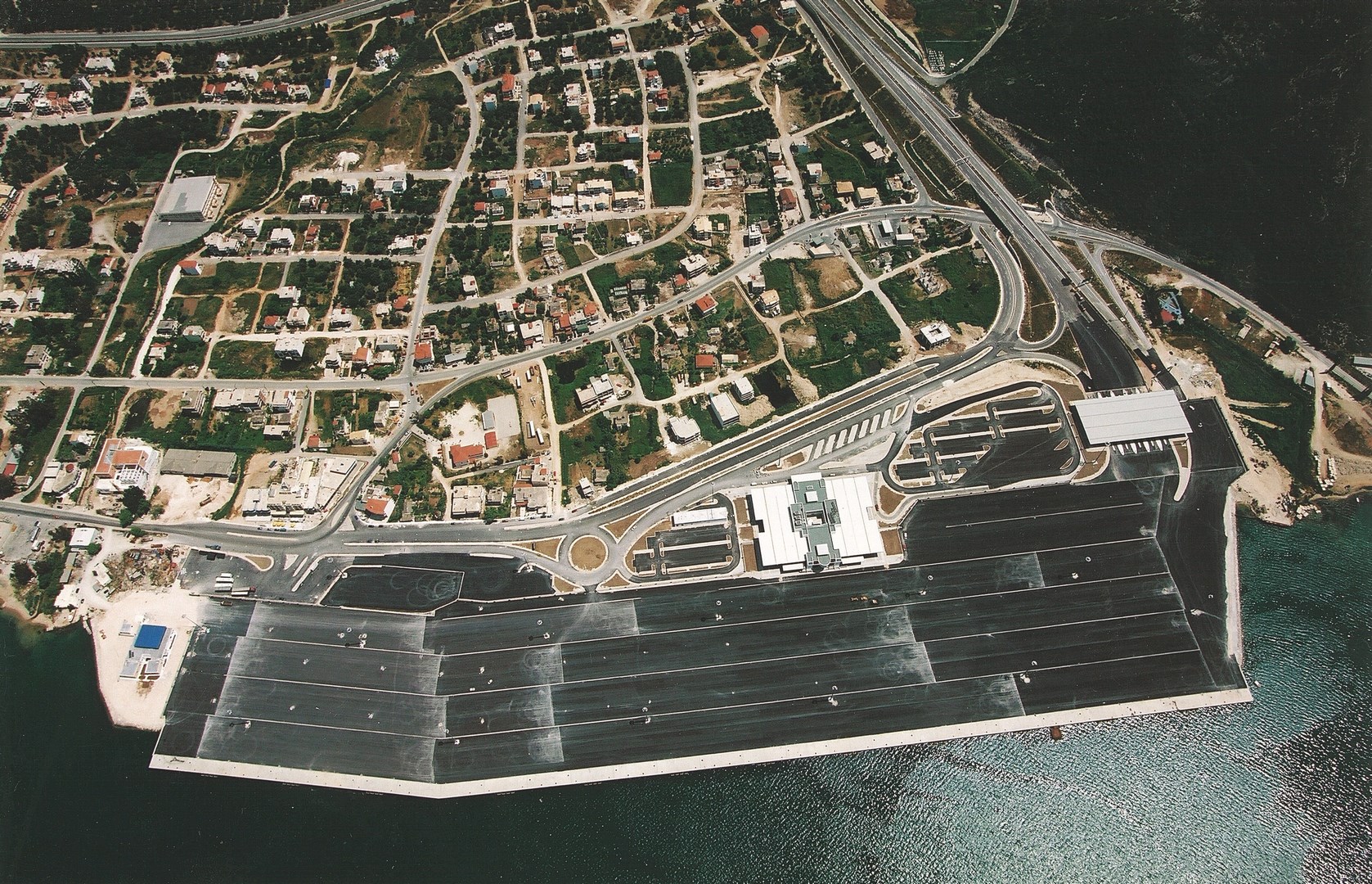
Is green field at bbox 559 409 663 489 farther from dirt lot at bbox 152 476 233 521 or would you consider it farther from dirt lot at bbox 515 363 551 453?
dirt lot at bbox 152 476 233 521

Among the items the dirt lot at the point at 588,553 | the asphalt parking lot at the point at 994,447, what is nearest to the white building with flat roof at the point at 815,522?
the asphalt parking lot at the point at 994,447

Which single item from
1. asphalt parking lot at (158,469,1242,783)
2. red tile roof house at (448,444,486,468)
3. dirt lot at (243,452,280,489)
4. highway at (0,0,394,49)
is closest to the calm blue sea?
asphalt parking lot at (158,469,1242,783)

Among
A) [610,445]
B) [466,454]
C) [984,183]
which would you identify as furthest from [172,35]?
[984,183]

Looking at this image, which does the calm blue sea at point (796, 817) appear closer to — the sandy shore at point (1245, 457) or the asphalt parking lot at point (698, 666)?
the asphalt parking lot at point (698, 666)

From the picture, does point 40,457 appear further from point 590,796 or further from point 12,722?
point 590,796

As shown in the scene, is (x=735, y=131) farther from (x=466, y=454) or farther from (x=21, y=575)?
(x=21, y=575)

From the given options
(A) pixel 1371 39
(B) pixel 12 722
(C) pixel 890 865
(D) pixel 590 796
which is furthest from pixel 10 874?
(A) pixel 1371 39

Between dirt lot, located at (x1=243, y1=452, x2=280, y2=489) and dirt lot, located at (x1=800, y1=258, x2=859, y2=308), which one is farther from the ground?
dirt lot, located at (x1=800, y1=258, x2=859, y2=308)
